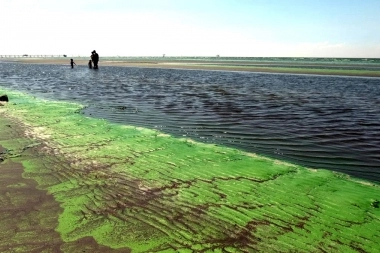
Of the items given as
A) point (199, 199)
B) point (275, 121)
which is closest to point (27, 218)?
point (199, 199)

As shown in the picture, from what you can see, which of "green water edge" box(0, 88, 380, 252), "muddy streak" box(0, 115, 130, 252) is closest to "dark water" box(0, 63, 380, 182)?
"green water edge" box(0, 88, 380, 252)

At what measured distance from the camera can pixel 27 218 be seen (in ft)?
17.0

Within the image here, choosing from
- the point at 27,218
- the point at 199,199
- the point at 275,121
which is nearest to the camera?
the point at 27,218

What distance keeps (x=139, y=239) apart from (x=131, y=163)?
358 centimetres

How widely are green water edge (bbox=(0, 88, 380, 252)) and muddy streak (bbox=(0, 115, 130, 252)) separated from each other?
161mm

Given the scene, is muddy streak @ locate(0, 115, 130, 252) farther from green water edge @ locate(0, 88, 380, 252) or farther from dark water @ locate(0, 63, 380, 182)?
dark water @ locate(0, 63, 380, 182)

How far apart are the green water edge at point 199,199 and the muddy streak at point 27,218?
0.16 meters

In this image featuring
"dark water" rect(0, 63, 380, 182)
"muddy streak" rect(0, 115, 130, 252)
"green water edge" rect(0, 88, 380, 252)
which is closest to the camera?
"muddy streak" rect(0, 115, 130, 252)

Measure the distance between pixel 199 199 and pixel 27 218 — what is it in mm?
3008

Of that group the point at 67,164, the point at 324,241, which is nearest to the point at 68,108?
the point at 67,164

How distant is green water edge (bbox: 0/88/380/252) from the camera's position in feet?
15.4

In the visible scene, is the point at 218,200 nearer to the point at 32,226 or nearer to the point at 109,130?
the point at 32,226

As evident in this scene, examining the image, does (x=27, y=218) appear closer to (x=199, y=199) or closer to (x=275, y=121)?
(x=199, y=199)

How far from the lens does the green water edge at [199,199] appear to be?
15.4ft
